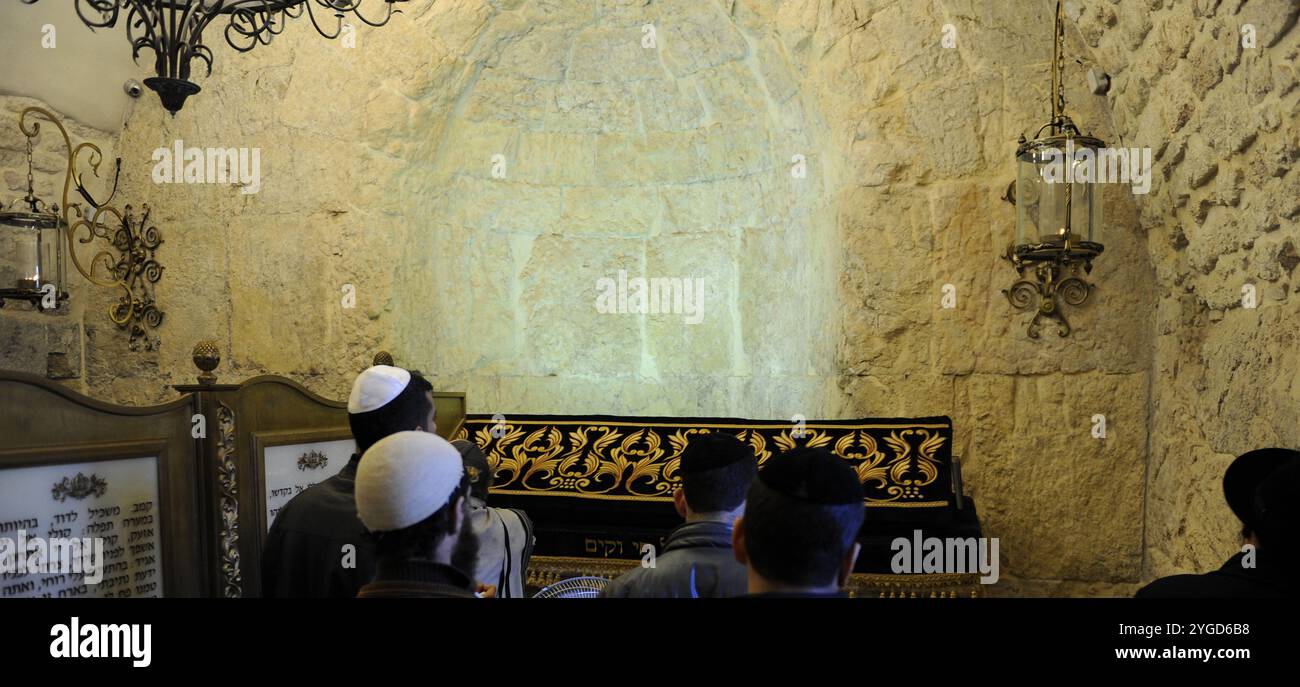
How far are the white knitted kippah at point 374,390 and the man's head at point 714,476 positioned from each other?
2.82 feet

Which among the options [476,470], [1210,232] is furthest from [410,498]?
[1210,232]

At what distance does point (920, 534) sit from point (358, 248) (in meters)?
3.06

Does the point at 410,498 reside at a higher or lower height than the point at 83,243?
→ lower

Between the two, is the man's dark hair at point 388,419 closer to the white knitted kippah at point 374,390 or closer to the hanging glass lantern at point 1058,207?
the white knitted kippah at point 374,390

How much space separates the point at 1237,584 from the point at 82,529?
9.01 feet

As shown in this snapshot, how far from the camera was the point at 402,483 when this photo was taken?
65.5 inches

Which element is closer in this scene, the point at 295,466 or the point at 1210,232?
the point at 1210,232

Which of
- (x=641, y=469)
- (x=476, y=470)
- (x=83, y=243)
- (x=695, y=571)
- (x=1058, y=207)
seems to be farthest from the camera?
(x=83, y=243)

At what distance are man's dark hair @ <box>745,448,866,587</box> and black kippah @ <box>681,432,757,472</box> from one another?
0.56 metres

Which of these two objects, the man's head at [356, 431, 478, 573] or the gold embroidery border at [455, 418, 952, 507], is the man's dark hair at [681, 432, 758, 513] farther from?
the gold embroidery border at [455, 418, 952, 507]

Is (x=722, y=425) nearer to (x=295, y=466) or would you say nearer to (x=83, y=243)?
(x=295, y=466)

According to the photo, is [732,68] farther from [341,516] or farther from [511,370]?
[341,516]

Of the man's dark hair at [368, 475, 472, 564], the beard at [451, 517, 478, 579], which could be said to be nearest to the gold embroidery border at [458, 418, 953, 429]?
the beard at [451, 517, 478, 579]
